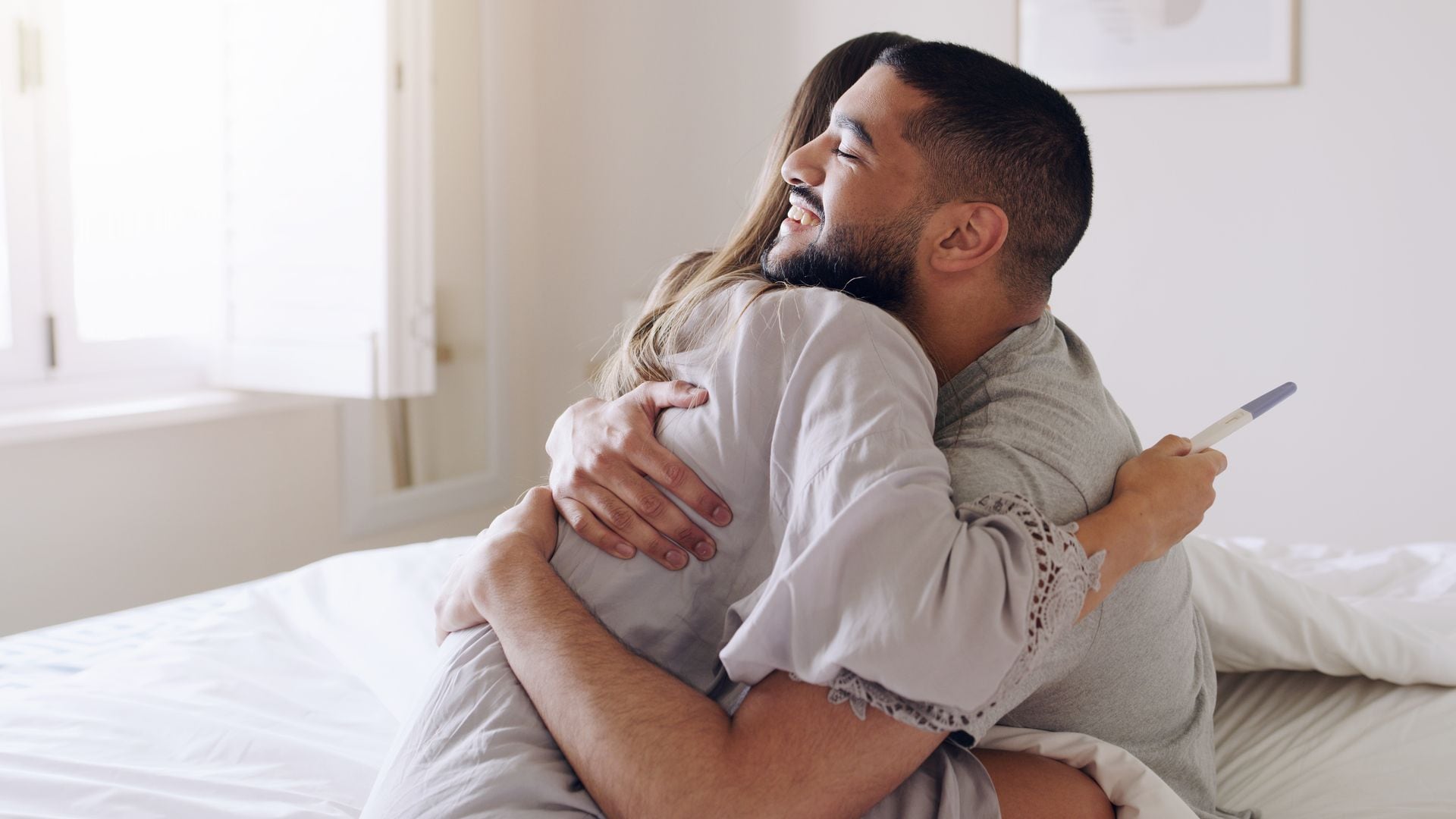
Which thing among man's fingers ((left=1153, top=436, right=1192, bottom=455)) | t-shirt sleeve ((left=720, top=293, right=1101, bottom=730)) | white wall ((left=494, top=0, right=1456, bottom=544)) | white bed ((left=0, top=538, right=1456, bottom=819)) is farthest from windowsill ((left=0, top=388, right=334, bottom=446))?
man's fingers ((left=1153, top=436, right=1192, bottom=455))

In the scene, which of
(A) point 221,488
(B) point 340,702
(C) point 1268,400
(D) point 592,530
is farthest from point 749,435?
(A) point 221,488

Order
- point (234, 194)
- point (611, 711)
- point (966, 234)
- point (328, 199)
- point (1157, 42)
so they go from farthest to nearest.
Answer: point (1157, 42) → point (234, 194) → point (328, 199) → point (966, 234) → point (611, 711)

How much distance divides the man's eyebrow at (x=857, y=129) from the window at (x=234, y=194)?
1.73 metres

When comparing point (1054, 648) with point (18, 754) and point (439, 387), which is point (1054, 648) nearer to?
point (18, 754)

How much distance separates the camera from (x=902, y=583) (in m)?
0.78

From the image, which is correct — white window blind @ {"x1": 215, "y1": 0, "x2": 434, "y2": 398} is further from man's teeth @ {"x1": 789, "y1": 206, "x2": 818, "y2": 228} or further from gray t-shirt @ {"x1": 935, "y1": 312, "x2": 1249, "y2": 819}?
gray t-shirt @ {"x1": 935, "y1": 312, "x2": 1249, "y2": 819}

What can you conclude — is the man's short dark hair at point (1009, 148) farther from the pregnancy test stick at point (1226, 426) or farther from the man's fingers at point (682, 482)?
the man's fingers at point (682, 482)

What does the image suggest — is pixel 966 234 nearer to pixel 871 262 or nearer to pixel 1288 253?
pixel 871 262

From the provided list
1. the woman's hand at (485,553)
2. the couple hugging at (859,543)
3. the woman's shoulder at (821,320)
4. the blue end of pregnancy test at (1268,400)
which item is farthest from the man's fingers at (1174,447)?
the woman's hand at (485,553)

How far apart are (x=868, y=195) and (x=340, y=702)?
803 millimetres

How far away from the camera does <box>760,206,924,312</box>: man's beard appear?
110 cm

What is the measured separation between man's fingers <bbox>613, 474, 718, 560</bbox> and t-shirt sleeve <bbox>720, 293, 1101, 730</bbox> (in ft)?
0.49

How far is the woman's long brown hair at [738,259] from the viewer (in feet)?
3.89

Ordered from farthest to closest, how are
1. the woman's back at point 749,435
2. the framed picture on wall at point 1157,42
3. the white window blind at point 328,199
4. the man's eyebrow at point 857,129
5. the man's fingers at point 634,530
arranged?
the framed picture on wall at point 1157,42 → the white window blind at point 328,199 → the man's eyebrow at point 857,129 → the man's fingers at point 634,530 → the woman's back at point 749,435
